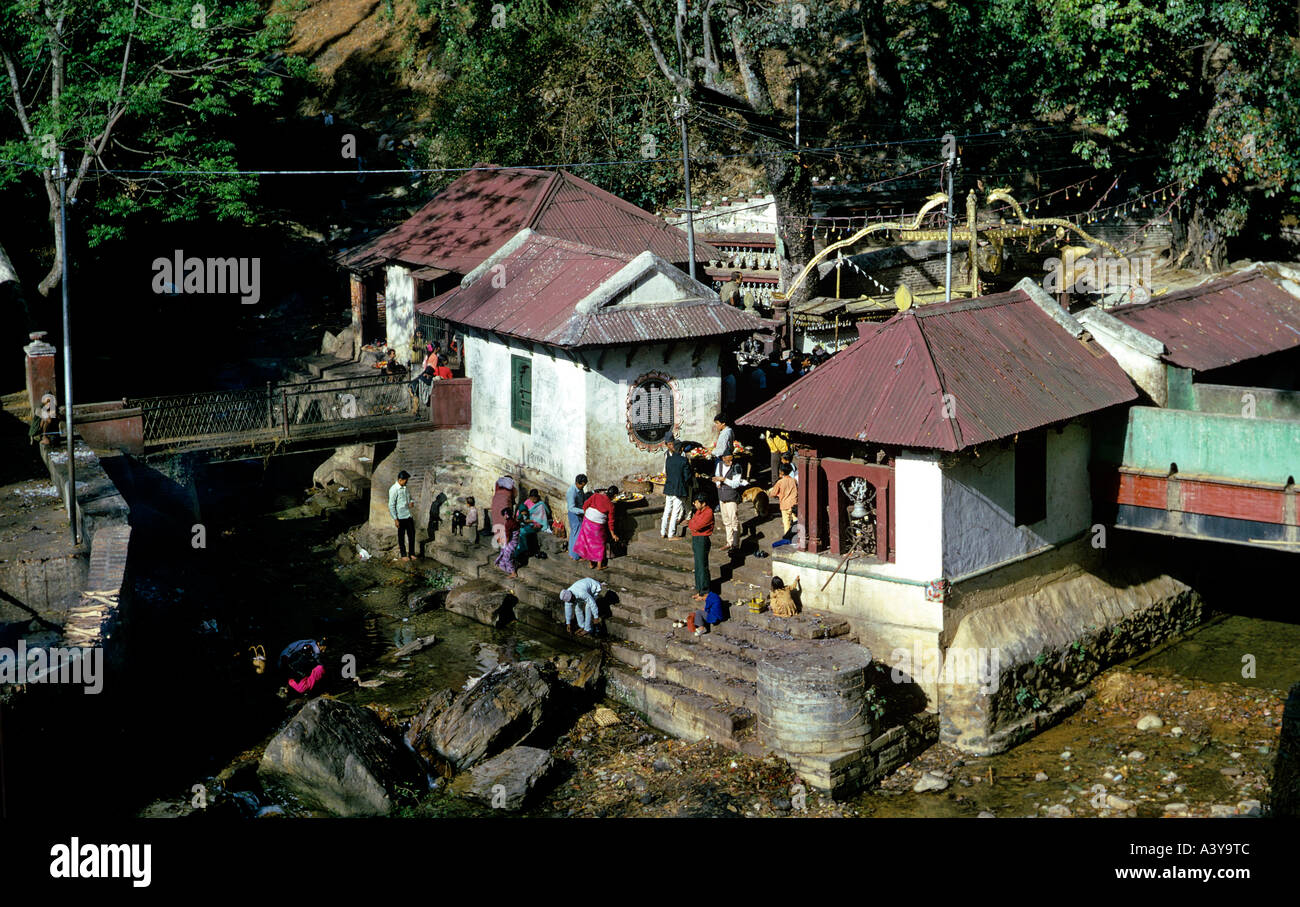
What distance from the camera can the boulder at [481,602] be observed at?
21062 millimetres

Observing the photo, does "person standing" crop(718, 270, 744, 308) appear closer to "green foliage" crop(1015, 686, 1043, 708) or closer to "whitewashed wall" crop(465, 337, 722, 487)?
"whitewashed wall" crop(465, 337, 722, 487)

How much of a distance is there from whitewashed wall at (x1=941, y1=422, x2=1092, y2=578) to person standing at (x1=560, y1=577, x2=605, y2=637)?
5038mm

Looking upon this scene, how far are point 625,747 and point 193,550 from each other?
11.3 m

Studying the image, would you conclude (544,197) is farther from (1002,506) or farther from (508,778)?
(508,778)

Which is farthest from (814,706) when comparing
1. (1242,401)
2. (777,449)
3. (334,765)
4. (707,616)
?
(1242,401)

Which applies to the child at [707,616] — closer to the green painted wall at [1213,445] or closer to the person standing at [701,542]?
the person standing at [701,542]

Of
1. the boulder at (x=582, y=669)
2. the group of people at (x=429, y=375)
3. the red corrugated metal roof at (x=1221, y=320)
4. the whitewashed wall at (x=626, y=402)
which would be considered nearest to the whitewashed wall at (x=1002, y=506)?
the red corrugated metal roof at (x=1221, y=320)

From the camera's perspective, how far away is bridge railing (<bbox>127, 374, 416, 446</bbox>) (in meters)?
23.2

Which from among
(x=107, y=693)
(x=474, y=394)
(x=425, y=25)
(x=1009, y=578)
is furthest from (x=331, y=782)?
(x=425, y=25)

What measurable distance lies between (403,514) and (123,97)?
34.7ft

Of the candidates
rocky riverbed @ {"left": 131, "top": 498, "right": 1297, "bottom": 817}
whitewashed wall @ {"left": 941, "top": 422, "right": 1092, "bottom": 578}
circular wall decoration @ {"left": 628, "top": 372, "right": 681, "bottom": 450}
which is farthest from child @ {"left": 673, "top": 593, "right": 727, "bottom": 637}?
circular wall decoration @ {"left": 628, "top": 372, "right": 681, "bottom": 450}

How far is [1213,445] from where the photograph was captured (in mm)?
17797

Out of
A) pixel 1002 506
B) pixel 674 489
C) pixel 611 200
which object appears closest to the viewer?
pixel 1002 506
